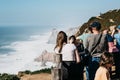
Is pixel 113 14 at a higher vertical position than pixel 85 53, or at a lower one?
higher

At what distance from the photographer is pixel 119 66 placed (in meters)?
Result: 16.3

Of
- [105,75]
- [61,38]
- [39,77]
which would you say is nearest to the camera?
[105,75]

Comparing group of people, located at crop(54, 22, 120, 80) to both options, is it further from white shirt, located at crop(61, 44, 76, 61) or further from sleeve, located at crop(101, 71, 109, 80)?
sleeve, located at crop(101, 71, 109, 80)

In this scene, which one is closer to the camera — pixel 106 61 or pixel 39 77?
pixel 106 61

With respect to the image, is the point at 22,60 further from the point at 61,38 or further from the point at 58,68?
the point at 61,38

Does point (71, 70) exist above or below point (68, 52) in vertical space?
below

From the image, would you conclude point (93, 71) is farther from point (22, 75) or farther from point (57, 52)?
point (22, 75)

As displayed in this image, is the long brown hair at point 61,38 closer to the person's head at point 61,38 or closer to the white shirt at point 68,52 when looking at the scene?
the person's head at point 61,38

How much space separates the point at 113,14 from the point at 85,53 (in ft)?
93.3

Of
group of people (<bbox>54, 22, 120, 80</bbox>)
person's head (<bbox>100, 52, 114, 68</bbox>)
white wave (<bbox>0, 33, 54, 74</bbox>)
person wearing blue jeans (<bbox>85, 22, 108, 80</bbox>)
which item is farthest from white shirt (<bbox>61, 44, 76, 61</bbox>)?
white wave (<bbox>0, 33, 54, 74</bbox>)

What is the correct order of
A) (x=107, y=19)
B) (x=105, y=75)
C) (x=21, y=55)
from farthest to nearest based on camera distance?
(x=21, y=55), (x=107, y=19), (x=105, y=75)

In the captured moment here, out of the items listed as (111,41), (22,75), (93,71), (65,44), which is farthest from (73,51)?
(22,75)

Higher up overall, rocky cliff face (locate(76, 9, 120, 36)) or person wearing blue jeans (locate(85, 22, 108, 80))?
rocky cliff face (locate(76, 9, 120, 36))

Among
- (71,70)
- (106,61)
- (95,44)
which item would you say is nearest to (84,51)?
(95,44)
